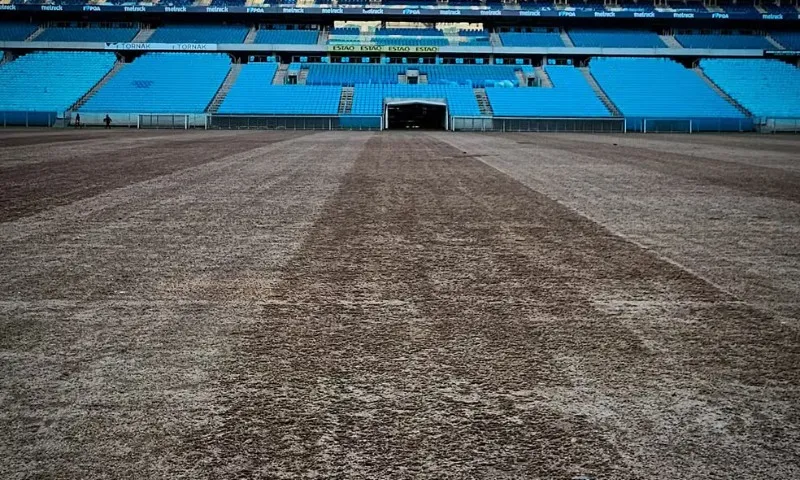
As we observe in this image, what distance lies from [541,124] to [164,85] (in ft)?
98.9

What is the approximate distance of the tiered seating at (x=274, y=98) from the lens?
5234 cm

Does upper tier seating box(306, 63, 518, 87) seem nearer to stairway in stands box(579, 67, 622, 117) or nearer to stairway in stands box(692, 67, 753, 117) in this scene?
Answer: stairway in stands box(579, 67, 622, 117)

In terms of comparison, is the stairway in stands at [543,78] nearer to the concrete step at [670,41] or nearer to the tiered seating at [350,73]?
the tiered seating at [350,73]

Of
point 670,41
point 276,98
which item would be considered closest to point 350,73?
point 276,98

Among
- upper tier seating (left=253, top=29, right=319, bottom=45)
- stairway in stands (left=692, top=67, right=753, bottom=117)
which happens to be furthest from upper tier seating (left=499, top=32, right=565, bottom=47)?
upper tier seating (left=253, top=29, right=319, bottom=45)

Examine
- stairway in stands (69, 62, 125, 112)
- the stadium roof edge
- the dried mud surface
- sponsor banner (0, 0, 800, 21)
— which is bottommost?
the dried mud surface

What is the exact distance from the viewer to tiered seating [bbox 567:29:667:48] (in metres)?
63.2

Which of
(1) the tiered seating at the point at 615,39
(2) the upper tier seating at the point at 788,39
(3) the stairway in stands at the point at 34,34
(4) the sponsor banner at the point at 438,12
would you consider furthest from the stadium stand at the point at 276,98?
(2) the upper tier seating at the point at 788,39

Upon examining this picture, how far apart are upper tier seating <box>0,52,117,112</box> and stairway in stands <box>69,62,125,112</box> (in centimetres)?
27

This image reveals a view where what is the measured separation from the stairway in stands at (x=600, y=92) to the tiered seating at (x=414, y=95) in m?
10.5

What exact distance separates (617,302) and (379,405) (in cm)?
231

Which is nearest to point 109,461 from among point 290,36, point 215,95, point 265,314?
point 265,314

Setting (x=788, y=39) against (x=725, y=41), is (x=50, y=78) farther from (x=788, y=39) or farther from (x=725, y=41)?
(x=788, y=39)

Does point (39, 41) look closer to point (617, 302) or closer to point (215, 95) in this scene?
point (215, 95)
